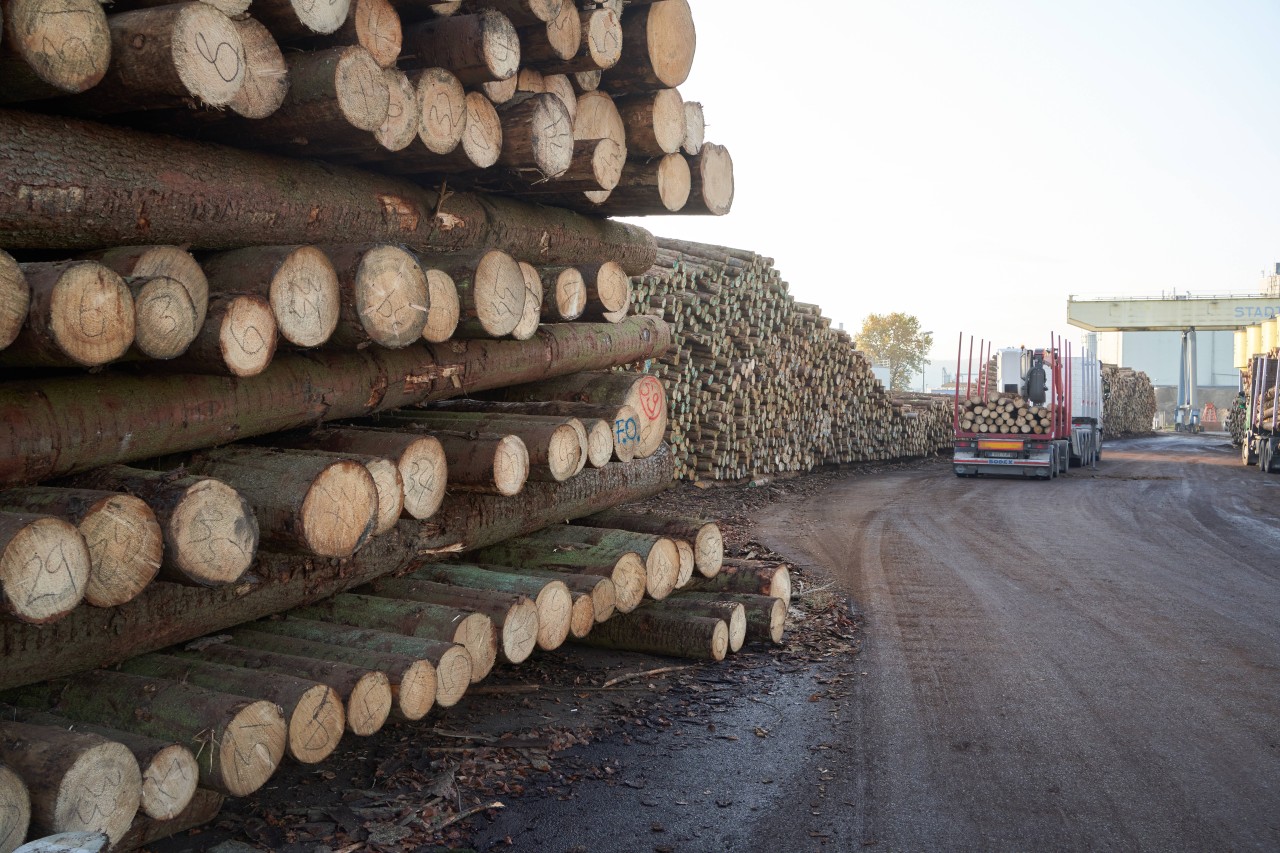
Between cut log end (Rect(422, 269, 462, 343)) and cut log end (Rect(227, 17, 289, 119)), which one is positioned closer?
cut log end (Rect(227, 17, 289, 119))

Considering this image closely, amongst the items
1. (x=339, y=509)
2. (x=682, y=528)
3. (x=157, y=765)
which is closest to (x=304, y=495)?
(x=339, y=509)

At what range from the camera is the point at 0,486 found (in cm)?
342

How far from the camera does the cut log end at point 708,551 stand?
691 cm

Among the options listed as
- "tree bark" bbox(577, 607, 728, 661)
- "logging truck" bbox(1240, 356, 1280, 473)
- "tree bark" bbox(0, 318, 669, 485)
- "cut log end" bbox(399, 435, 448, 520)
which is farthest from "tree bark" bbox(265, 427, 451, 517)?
"logging truck" bbox(1240, 356, 1280, 473)

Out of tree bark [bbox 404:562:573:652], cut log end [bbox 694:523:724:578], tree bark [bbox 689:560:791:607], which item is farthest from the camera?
tree bark [bbox 689:560:791:607]

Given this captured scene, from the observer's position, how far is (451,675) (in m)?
4.73

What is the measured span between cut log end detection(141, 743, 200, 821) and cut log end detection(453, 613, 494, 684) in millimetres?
1452

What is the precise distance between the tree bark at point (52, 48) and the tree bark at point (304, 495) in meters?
1.57

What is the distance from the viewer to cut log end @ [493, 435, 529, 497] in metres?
4.96

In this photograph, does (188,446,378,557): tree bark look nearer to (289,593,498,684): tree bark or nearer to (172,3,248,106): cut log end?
(289,593,498,684): tree bark

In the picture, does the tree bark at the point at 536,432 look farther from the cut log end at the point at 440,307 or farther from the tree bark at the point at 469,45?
the tree bark at the point at 469,45

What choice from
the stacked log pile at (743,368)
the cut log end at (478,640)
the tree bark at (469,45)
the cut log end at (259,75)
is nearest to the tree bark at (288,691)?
the cut log end at (478,640)

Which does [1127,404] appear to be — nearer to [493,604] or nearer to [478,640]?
[493,604]

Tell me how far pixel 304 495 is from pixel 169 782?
1132 millimetres
